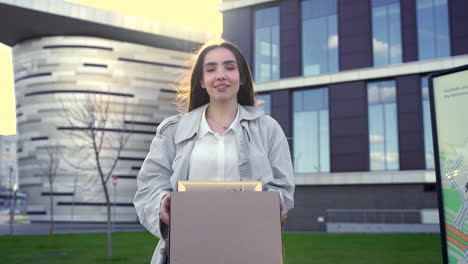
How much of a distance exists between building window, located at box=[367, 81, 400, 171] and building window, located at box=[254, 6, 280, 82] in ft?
21.9

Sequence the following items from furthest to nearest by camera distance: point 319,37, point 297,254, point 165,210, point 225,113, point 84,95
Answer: point 84,95
point 319,37
point 297,254
point 225,113
point 165,210

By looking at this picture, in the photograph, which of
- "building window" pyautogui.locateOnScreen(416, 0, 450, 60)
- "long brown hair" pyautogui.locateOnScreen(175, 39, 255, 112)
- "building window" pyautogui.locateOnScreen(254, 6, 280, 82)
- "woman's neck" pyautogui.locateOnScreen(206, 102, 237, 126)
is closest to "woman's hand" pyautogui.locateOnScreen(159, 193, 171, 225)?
"woman's neck" pyautogui.locateOnScreen(206, 102, 237, 126)

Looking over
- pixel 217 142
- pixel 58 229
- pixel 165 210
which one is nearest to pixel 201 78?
pixel 217 142

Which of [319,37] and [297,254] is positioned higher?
[319,37]

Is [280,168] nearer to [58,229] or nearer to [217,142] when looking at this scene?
[217,142]

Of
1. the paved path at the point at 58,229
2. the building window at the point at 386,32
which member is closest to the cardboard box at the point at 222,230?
the paved path at the point at 58,229

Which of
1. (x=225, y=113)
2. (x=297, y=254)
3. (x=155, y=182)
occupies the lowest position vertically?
(x=297, y=254)

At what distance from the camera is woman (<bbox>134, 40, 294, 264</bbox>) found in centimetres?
288

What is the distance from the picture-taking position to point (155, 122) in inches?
2398

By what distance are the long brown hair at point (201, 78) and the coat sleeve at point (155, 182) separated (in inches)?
10.9

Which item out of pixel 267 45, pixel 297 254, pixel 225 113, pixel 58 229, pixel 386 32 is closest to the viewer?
pixel 225 113

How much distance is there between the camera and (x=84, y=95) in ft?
190

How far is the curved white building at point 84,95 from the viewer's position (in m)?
56.5

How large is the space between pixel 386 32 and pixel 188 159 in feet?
109
